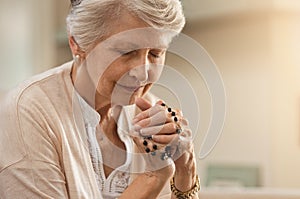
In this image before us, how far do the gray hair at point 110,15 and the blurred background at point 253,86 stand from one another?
1.18 m

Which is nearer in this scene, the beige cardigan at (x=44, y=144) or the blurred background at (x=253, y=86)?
the beige cardigan at (x=44, y=144)

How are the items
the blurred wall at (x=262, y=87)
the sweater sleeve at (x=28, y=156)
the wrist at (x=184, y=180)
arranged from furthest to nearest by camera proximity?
the blurred wall at (x=262, y=87) → the wrist at (x=184, y=180) → the sweater sleeve at (x=28, y=156)

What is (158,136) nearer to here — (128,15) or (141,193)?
(141,193)

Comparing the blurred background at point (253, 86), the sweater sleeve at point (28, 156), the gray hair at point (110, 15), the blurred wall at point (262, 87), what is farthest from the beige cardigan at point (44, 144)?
the blurred wall at point (262, 87)

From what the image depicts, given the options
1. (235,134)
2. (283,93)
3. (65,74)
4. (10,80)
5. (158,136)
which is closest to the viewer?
(158,136)

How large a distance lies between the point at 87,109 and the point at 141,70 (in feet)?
0.54

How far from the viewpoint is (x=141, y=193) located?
1.16 m

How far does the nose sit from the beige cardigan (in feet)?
0.49

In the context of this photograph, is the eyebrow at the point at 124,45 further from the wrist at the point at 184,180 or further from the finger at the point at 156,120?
the wrist at the point at 184,180

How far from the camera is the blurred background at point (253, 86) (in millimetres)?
2471

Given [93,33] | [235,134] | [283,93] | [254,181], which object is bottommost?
[254,181]

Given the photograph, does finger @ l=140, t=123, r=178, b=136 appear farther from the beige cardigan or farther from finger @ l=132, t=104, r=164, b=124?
the beige cardigan

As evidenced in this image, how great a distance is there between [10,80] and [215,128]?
7.03 feet

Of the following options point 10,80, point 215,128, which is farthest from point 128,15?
point 10,80
